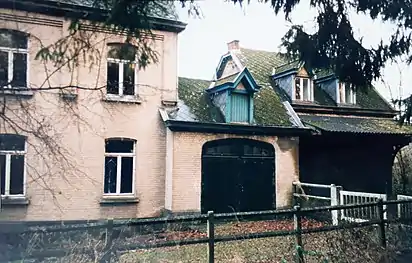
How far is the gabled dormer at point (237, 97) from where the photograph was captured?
1457cm

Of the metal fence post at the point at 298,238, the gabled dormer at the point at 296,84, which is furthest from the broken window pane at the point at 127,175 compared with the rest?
the metal fence post at the point at 298,238

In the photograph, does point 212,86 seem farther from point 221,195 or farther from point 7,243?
point 7,243

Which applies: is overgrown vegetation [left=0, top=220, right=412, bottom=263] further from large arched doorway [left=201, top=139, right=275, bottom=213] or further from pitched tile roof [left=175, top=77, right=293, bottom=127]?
pitched tile roof [left=175, top=77, right=293, bottom=127]

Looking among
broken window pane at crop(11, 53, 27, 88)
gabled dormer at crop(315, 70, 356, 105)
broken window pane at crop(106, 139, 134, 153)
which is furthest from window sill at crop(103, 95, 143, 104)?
gabled dormer at crop(315, 70, 356, 105)

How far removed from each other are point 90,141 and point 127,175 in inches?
65.0

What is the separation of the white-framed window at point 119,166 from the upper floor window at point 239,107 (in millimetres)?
3702

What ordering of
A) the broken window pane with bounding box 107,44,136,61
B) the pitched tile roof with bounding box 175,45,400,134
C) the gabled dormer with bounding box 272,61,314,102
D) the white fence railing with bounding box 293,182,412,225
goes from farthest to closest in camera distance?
the gabled dormer with bounding box 272,61,314,102 → the pitched tile roof with bounding box 175,45,400,134 → the white fence railing with bounding box 293,182,412,225 → the broken window pane with bounding box 107,44,136,61

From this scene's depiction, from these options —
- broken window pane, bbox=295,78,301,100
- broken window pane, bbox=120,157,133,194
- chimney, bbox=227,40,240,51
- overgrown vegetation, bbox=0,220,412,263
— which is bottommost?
overgrown vegetation, bbox=0,220,412,263

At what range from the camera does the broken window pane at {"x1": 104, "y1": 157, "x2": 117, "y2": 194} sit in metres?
13.1

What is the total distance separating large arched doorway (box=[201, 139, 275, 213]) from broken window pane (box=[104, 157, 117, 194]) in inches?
118

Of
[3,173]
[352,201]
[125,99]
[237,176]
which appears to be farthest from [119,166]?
[352,201]

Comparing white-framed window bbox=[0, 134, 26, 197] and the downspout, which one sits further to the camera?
the downspout

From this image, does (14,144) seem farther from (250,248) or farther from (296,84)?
(296,84)

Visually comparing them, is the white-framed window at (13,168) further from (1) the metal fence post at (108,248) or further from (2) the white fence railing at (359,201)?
(2) the white fence railing at (359,201)
